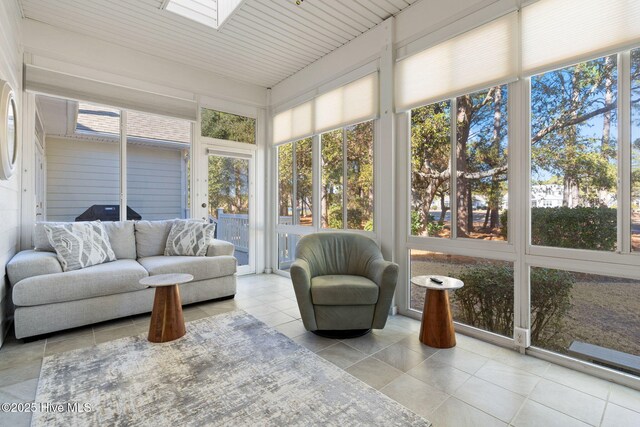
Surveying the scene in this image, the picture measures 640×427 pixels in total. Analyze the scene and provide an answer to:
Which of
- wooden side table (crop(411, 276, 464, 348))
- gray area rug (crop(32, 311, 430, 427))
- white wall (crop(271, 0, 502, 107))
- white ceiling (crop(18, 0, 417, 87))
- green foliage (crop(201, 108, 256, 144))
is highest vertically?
white ceiling (crop(18, 0, 417, 87))

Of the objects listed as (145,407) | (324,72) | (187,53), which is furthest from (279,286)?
(187,53)

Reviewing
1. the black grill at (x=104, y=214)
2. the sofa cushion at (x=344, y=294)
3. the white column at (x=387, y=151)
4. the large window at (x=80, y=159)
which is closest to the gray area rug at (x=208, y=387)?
the sofa cushion at (x=344, y=294)

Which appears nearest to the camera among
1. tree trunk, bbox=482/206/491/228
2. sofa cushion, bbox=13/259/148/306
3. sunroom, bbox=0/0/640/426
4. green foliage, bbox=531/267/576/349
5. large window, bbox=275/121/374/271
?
sunroom, bbox=0/0/640/426

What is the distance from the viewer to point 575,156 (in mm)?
2152

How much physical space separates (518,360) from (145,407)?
2.43 meters

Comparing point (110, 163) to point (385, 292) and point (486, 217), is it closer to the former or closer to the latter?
point (385, 292)

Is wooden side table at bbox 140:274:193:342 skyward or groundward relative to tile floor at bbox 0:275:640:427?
skyward

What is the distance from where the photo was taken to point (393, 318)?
3070 mm

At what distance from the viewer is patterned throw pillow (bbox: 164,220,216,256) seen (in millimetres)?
3682

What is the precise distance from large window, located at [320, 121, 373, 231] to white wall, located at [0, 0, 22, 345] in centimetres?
307

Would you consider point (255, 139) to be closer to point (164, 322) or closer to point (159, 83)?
point (159, 83)

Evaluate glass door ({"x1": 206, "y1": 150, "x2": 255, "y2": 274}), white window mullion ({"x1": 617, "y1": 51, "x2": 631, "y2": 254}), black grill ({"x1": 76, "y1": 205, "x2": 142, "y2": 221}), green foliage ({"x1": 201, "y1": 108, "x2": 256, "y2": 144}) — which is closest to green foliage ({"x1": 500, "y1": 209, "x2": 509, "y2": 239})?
white window mullion ({"x1": 617, "y1": 51, "x2": 631, "y2": 254})

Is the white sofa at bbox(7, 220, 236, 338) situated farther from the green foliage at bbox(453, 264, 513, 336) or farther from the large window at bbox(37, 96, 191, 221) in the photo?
the green foliage at bbox(453, 264, 513, 336)

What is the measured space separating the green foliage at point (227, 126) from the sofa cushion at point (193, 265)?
1.95 m
